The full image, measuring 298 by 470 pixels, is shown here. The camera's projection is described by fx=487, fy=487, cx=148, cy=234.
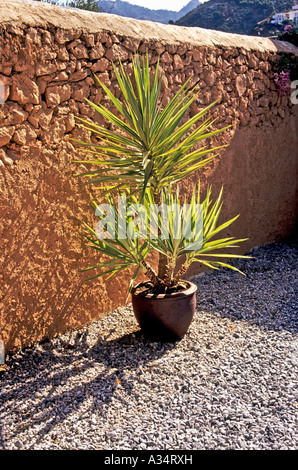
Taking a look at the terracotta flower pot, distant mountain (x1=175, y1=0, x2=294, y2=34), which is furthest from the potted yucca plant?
distant mountain (x1=175, y1=0, x2=294, y2=34)

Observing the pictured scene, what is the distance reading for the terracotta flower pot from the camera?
3.18 metres

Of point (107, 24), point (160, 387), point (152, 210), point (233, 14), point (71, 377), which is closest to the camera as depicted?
point (160, 387)

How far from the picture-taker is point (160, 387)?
2.79 m

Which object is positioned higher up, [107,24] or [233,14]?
[233,14]

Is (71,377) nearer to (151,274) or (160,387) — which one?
(160,387)

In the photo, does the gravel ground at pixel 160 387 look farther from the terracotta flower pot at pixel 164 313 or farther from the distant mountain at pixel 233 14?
the distant mountain at pixel 233 14

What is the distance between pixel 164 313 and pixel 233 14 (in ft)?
69.1

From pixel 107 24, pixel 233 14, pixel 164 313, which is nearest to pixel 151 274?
pixel 164 313

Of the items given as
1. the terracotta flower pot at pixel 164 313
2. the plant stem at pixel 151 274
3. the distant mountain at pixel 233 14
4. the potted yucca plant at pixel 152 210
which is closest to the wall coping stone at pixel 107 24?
the potted yucca plant at pixel 152 210

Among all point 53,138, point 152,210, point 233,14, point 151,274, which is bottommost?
point 151,274

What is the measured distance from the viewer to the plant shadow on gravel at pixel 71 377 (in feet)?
8.46

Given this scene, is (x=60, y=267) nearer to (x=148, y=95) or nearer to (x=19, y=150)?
(x=19, y=150)

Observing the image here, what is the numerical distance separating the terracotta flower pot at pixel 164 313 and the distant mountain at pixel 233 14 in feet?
60.8

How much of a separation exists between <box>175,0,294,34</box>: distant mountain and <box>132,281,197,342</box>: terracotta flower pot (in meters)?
18.5
